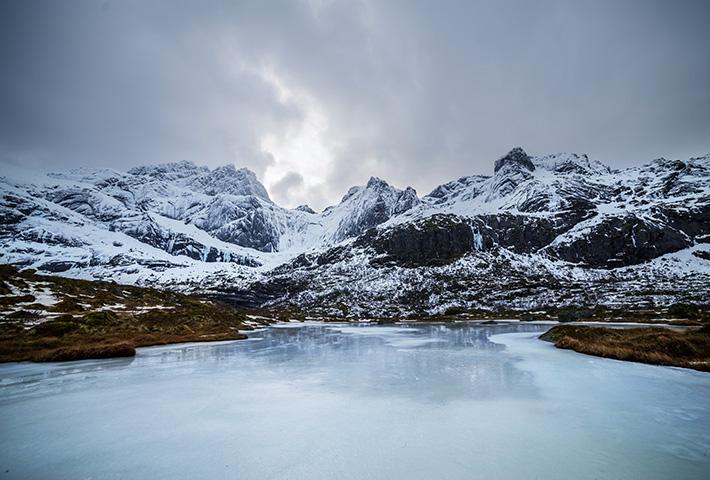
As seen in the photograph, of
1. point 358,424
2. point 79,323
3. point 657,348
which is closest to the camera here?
point 358,424

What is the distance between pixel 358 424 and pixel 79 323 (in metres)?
30.1

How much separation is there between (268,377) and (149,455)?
9137 mm

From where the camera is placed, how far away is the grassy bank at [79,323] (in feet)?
72.8

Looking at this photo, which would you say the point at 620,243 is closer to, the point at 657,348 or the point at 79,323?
the point at 657,348

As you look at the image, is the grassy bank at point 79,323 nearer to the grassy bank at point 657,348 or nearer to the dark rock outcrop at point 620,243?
the grassy bank at point 657,348

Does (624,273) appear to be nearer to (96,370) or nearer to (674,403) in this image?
(674,403)

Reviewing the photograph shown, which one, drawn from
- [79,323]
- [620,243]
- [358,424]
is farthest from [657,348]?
[620,243]

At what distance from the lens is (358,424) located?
898 centimetres

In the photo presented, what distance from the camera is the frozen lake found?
21.0 ft

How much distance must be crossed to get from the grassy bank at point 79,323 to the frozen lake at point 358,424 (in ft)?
19.5

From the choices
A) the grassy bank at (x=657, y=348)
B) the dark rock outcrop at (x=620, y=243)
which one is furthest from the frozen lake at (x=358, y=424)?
the dark rock outcrop at (x=620, y=243)

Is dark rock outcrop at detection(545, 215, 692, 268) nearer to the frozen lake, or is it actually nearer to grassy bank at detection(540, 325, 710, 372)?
grassy bank at detection(540, 325, 710, 372)

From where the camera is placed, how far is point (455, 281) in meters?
154

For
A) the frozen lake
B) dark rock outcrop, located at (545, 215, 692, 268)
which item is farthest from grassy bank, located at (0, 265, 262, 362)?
dark rock outcrop, located at (545, 215, 692, 268)
